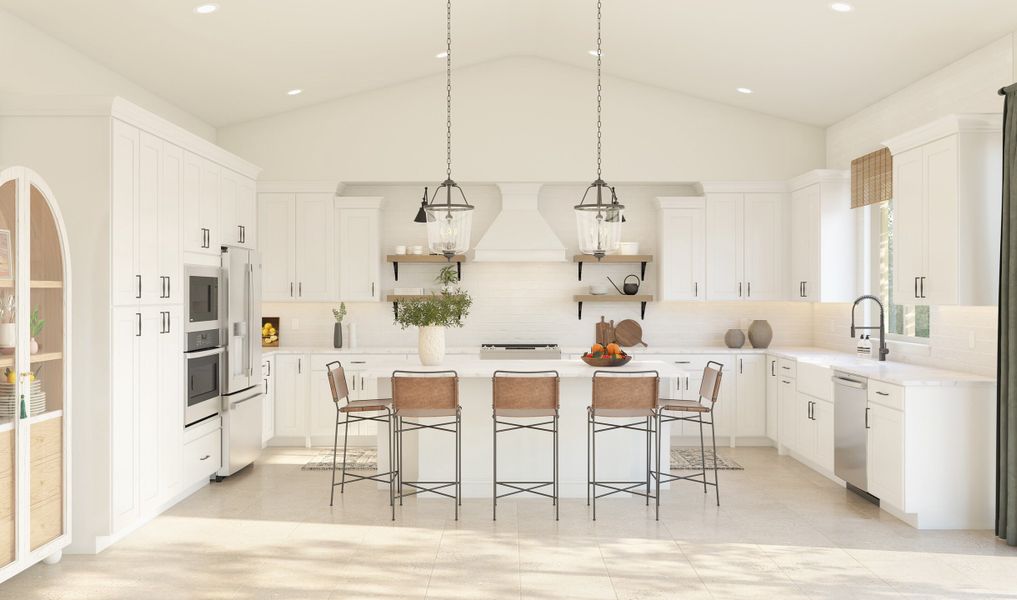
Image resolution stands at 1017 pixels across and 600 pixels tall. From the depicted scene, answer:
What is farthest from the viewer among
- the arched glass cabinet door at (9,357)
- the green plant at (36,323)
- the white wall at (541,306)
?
the white wall at (541,306)

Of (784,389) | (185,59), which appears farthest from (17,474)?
(784,389)

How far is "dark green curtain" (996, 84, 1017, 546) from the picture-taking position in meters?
4.71

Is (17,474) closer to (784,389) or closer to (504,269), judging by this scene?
(504,269)

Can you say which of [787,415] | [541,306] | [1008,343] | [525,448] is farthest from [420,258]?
[1008,343]

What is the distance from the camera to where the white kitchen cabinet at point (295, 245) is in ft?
27.0

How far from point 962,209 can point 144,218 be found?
17.4 feet

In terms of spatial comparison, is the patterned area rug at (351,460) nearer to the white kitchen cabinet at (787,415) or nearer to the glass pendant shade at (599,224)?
the glass pendant shade at (599,224)

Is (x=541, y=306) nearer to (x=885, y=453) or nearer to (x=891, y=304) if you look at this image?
(x=891, y=304)

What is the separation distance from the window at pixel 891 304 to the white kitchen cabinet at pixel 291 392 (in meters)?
5.56

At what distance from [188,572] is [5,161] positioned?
2639 millimetres

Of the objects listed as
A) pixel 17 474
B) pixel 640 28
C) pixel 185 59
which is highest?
pixel 640 28

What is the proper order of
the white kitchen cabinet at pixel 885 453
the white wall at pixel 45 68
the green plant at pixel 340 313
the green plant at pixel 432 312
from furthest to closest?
the green plant at pixel 340 313
the green plant at pixel 432 312
the white kitchen cabinet at pixel 885 453
the white wall at pixel 45 68

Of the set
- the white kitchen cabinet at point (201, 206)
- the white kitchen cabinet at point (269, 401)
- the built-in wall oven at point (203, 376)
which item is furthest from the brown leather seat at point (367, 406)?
the white kitchen cabinet at point (269, 401)

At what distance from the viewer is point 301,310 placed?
28.3 ft
